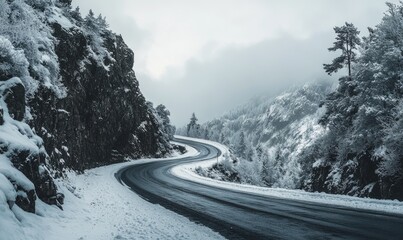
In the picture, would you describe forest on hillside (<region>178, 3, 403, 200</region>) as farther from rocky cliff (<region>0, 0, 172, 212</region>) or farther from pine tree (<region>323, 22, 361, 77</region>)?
rocky cliff (<region>0, 0, 172, 212</region>)

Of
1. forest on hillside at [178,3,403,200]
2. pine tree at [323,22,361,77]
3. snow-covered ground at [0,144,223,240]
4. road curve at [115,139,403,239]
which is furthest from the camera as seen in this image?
pine tree at [323,22,361,77]

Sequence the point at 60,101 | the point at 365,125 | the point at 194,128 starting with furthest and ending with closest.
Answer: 1. the point at 194,128
2. the point at 365,125
3. the point at 60,101

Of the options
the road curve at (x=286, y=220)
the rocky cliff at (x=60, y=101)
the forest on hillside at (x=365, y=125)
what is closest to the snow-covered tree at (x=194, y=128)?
the rocky cliff at (x=60, y=101)

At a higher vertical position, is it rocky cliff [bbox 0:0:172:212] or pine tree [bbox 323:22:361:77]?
pine tree [bbox 323:22:361:77]

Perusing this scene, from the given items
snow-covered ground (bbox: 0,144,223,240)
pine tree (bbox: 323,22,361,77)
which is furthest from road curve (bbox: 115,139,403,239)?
pine tree (bbox: 323,22,361,77)

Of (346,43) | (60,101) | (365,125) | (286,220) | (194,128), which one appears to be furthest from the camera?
(194,128)

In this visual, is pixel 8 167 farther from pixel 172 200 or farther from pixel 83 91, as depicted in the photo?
pixel 83 91

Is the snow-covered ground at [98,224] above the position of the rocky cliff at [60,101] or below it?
below

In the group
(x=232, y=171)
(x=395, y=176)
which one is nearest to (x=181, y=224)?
(x=395, y=176)

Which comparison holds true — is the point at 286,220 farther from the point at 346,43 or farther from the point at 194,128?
the point at 194,128

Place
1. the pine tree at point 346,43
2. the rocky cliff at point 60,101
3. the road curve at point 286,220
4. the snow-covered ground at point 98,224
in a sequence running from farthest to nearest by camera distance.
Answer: the pine tree at point 346,43, the rocky cliff at point 60,101, the road curve at point 286,220, the snow-covered ground at point 98,224

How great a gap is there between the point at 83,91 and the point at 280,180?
5564 centimetres

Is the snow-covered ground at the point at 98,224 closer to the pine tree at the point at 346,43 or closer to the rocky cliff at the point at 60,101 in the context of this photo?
the rocky cliff at the point at 60,101

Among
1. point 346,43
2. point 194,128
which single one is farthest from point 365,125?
point 194,128
